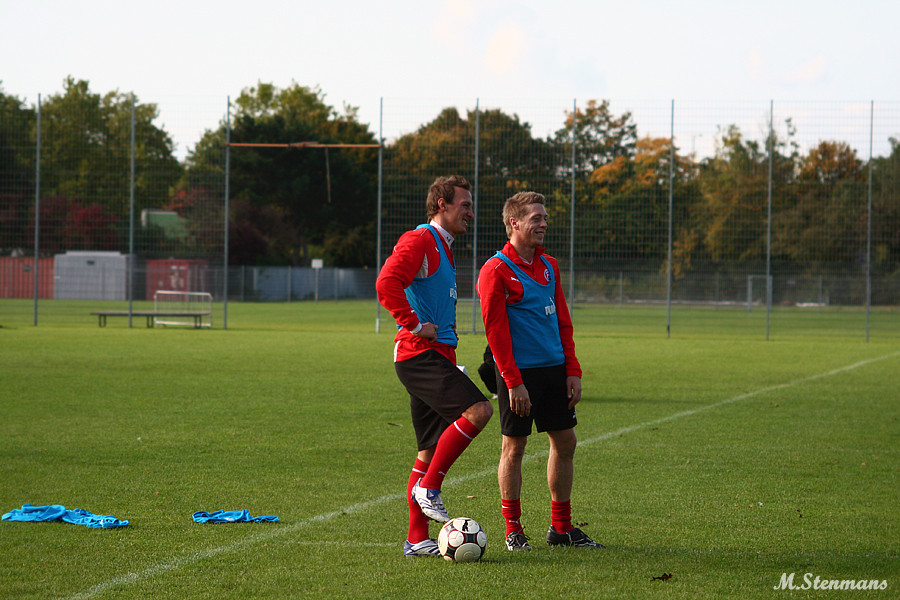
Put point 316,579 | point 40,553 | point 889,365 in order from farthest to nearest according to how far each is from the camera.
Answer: point 889,365 < point 40,553 < point 316,579

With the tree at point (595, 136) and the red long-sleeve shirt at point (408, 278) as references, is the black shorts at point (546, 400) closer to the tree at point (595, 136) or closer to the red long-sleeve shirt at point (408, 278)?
the red long-sleeve shirt at point (408, 278)

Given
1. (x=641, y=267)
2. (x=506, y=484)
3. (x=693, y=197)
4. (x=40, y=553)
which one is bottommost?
(x=40, y=553)

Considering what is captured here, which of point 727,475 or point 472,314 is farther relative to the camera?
point 472,314

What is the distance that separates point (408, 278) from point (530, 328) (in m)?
0.74

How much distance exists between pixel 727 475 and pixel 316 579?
3706 millimetres

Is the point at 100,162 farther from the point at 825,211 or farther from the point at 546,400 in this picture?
the point at 546,400

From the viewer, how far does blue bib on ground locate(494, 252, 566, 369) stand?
5.16 metres

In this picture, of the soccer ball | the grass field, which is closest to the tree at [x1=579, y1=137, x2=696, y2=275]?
the grass field

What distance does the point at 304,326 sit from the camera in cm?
2870

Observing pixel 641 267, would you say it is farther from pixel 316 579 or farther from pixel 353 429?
pixel 316 579

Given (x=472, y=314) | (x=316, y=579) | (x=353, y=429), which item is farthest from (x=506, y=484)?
(x=472, y=314)

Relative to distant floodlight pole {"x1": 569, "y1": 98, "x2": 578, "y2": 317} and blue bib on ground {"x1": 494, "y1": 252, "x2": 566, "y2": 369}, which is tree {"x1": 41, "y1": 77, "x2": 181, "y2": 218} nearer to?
distant floodlight pole {"x1": 569, "y1": 98, "x2": 578, "y2": 317}

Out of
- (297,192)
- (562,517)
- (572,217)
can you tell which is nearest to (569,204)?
(572,217)

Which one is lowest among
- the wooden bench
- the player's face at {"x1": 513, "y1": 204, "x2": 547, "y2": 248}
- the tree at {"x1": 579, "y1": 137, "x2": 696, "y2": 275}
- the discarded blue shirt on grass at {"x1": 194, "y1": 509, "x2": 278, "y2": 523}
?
the discarded blue shirt on grass at {"x1": 194, "y1": 509, "x2": 278, "y2": 523}
